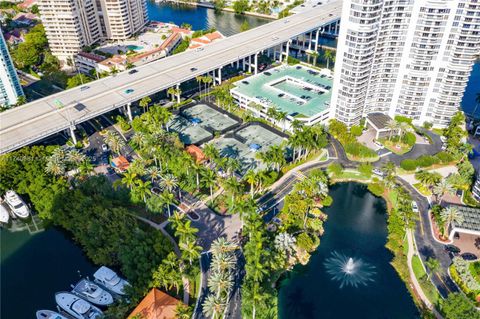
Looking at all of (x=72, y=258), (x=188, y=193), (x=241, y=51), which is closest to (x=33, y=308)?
(x=72, y=258)

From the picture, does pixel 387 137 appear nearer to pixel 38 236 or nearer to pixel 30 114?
pixel 38 236

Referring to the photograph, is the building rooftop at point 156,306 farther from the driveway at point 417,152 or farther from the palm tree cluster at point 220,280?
the driveway at point 417,152

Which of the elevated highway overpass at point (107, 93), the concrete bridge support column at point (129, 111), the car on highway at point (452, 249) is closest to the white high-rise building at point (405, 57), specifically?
the car on highway at point (452, 249)

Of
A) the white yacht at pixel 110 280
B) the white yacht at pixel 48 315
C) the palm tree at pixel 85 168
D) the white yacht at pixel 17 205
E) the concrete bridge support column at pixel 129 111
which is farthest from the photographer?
the concrete bridge support column at pixel 129 111

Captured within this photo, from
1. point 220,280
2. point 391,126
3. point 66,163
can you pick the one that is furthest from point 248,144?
point 220,280

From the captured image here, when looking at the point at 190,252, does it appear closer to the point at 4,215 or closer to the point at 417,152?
the point at 4,215

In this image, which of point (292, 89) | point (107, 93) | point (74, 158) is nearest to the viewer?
point (74, 158)
